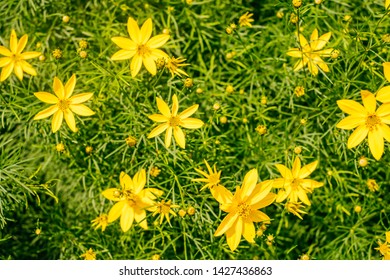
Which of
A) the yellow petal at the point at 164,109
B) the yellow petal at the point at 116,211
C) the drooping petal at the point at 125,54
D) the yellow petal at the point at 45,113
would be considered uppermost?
the drooping petal at the point at 125,54

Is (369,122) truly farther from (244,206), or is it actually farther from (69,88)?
(69,88)

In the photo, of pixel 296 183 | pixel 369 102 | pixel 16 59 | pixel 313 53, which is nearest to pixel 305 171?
pixel 296 183

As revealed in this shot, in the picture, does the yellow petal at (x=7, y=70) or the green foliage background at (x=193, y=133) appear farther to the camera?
A: the green foliage background at (x=193, y=133)

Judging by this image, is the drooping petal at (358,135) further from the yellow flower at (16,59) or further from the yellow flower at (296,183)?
the yellow flower at (16,59)

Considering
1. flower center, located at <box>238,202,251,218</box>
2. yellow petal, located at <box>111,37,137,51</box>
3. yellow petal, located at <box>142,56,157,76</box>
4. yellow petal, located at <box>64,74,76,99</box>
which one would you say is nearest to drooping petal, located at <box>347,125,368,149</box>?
flower center, located at <box>238,202,251,218</box>

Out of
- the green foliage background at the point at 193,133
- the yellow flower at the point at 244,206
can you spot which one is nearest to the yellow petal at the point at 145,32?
the green foliage background at the point at 193,133

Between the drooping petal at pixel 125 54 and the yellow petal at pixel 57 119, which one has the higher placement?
the drooping petal at pixel 125 54
